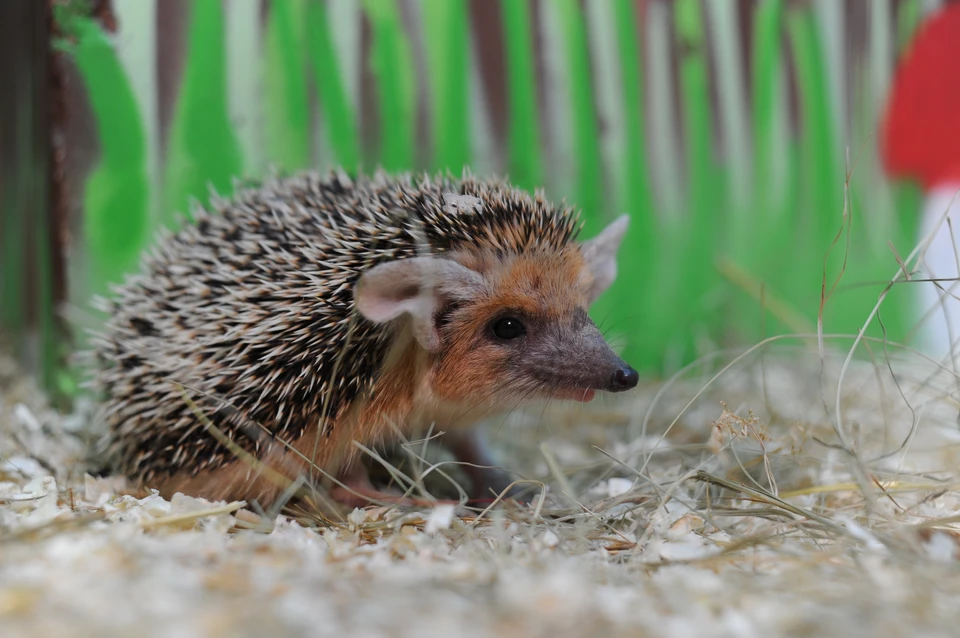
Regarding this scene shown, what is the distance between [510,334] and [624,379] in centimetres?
47

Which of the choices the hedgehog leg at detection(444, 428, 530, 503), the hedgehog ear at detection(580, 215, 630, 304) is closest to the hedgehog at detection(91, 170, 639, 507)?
the hedgehog ear at detection(580, 215, 630, 304)

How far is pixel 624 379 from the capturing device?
2684 mm

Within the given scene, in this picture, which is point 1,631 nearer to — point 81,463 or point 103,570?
point 103,570

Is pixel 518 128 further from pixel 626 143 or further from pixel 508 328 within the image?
pixel 508 328

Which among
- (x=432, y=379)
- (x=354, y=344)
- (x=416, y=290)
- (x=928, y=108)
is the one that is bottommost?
(x=432, y=379)

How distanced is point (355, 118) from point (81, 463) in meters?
2.30

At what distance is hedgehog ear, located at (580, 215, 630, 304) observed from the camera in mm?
3186

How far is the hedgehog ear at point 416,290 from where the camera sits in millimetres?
2531

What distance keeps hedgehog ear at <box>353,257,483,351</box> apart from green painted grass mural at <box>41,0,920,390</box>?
146 cm

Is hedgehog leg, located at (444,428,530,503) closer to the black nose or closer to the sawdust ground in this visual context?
the sawdust ground

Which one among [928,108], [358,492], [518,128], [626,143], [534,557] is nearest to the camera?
[534,557]

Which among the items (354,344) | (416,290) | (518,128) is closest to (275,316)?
(354,344)

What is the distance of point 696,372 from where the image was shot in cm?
466

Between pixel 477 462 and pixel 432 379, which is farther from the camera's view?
pixel 477 462
